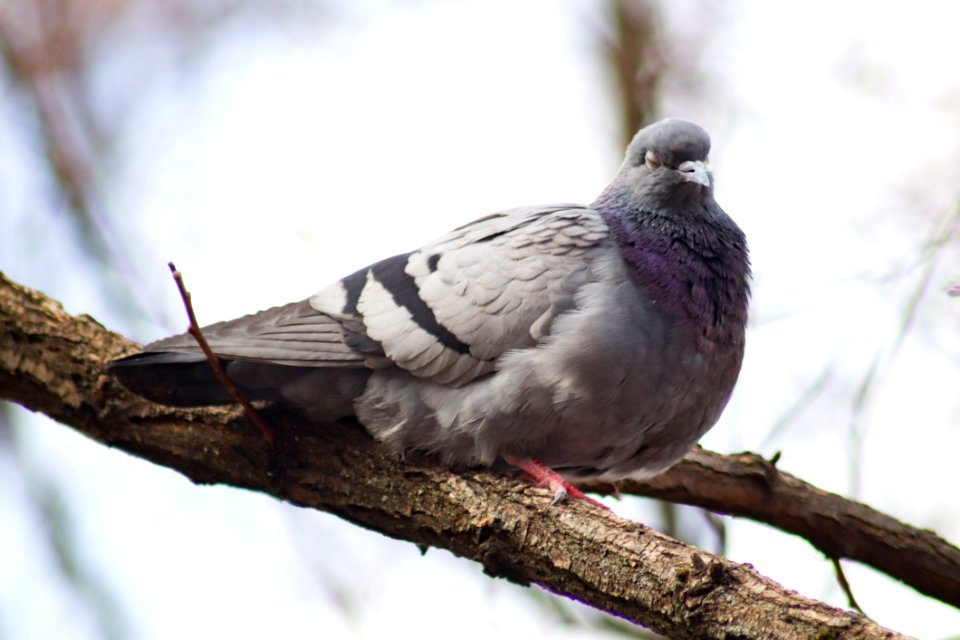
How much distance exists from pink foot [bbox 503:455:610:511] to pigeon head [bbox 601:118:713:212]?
4.90 ft

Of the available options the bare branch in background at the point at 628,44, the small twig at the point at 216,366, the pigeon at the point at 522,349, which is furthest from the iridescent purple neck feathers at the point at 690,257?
the bare branch in background at the point at 628,44

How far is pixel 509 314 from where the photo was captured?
4.46 m

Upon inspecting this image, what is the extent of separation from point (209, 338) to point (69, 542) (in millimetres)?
3481

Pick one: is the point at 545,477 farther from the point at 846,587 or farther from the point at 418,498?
the point at 846,587

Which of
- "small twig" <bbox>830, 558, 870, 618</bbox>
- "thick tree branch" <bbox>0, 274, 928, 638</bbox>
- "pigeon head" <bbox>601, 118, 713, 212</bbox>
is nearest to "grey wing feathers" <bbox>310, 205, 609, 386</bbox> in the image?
"pigeon head" <bbox>601, 118, 713, 212</bbox>

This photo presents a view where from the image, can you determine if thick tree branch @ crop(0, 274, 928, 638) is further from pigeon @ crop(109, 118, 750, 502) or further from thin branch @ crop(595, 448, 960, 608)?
thin branch @ crop(595, 448, 960, 608)

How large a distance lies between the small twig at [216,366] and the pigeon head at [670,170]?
2196 millimetres

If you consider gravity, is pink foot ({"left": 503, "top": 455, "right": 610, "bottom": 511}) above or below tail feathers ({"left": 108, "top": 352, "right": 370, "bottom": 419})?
below

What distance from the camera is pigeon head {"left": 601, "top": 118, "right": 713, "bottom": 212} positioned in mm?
5055

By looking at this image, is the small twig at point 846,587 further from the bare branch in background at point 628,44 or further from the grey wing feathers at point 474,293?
the bare branch in background at point 628,44

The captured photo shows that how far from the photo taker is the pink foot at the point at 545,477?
13.7ft

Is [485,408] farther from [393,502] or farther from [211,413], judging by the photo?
[211,413]

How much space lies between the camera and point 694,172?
4.98m

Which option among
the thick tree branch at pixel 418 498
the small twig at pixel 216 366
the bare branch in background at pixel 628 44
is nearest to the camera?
the thick tree branch at pixel 418 498
